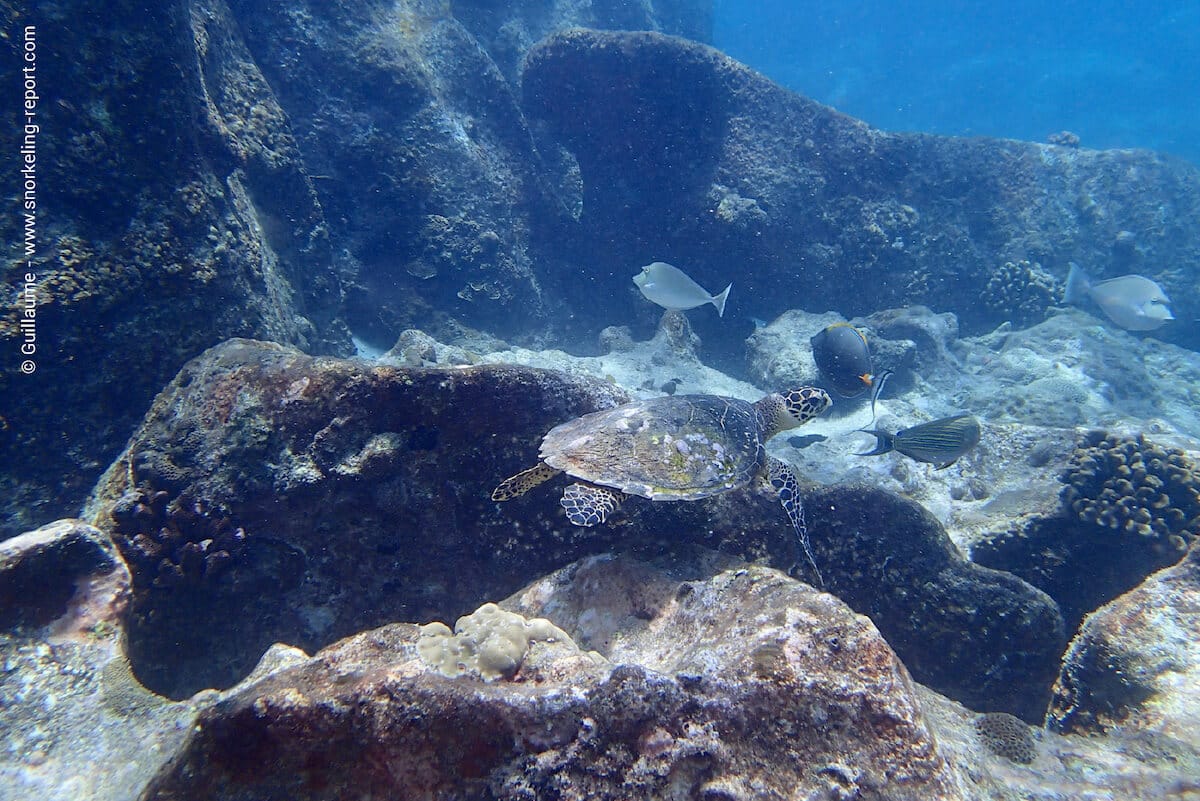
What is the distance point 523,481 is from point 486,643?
44.0 inches

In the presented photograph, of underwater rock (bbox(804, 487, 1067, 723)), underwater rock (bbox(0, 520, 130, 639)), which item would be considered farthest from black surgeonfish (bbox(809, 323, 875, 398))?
underwater rock (bbox(0, 520, 130, 639))

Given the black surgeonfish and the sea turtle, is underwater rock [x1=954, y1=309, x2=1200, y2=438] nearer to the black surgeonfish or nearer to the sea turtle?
the black surgeonfish

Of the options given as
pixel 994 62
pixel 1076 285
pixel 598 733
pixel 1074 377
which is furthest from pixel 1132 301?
pixel 994 62

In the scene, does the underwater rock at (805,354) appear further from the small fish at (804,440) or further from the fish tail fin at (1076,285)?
the fish tail fin at (1076,285)

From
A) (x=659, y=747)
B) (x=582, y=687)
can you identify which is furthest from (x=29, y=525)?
(x=659, y=747)

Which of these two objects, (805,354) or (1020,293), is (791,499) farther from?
(1020,293)

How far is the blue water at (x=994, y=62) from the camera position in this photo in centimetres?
3972

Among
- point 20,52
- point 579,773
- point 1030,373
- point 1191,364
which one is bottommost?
point 579,773

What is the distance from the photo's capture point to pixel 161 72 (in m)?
4.44

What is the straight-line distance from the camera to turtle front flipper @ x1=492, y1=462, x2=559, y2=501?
335 centimetres

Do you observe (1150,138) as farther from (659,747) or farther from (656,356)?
(659,747)

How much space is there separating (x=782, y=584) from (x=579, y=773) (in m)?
1.43

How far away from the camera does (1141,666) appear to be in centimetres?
292

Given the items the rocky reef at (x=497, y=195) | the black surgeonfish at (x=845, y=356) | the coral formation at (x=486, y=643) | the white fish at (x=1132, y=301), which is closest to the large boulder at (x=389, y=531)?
the coral formation at (x=486, y=643)
